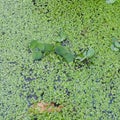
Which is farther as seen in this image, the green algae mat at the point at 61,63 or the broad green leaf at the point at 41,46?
the broad green leaf at the point at 41,46

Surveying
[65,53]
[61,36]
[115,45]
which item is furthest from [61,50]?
[115,45]

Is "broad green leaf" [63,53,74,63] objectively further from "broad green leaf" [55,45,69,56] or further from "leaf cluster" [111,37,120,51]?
"leaf cluster" [111,37,120,51]

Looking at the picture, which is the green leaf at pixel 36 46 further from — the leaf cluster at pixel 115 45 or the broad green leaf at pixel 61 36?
the leaf cluster at pixel 115 45

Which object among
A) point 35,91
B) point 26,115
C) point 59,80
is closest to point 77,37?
point 59,80

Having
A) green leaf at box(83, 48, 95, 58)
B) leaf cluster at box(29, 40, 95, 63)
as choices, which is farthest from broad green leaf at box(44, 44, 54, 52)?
green leaf at box(83, 48, 95, 58)

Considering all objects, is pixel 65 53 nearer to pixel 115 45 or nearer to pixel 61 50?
pixel 61 50

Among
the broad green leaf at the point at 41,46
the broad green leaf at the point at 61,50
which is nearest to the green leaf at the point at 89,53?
the broad green leaf at the point at 61,50

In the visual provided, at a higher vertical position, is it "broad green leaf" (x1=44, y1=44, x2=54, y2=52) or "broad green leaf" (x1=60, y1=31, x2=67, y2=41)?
"broad green leaf" (x1=60, y1=31, x2=67, y2=41)

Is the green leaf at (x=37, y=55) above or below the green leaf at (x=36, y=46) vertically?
below
